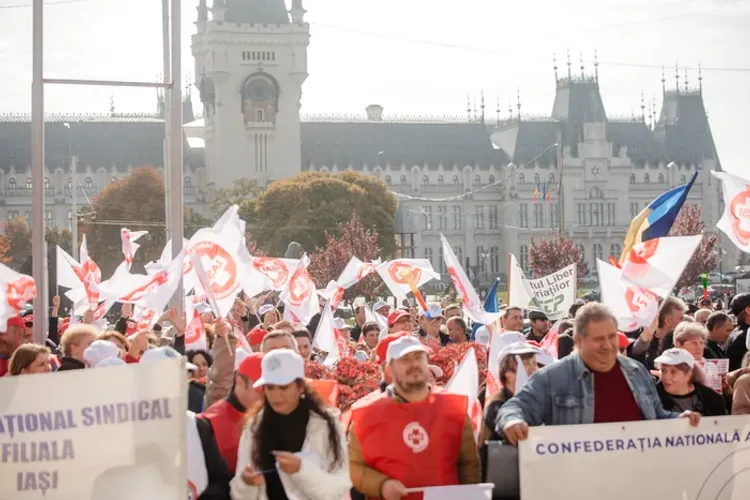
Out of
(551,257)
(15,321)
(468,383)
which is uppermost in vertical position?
(551,257)

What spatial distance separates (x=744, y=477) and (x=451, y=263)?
7.49m

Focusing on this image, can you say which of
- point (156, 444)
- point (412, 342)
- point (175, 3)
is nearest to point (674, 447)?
point (412, 342)

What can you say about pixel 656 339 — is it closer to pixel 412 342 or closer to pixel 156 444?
pixel 412 342

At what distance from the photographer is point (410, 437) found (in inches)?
206

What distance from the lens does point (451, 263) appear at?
503 inches

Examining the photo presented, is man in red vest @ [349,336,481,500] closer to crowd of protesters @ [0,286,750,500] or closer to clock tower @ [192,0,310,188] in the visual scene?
crowd of protesters @ [0,286,750,500]

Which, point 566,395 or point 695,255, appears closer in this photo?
point 566,395

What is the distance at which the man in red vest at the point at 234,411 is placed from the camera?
5.66 meters

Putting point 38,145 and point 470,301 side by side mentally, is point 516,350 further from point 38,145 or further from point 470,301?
point 470,301

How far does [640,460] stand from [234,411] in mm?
1667

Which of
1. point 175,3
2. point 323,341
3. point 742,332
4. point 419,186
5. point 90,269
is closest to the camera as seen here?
point 742,332

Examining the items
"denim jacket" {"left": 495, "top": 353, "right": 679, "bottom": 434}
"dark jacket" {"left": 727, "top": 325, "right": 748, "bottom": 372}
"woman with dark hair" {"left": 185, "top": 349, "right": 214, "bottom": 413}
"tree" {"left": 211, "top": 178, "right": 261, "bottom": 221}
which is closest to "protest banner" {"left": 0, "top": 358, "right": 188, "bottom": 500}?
"denim jacket" {"left": 495, "top": 353, "right": 679, "bottom": 434}

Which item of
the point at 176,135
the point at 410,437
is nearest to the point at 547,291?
the point at 176,135

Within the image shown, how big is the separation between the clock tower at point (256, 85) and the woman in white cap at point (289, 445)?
3353 inches
